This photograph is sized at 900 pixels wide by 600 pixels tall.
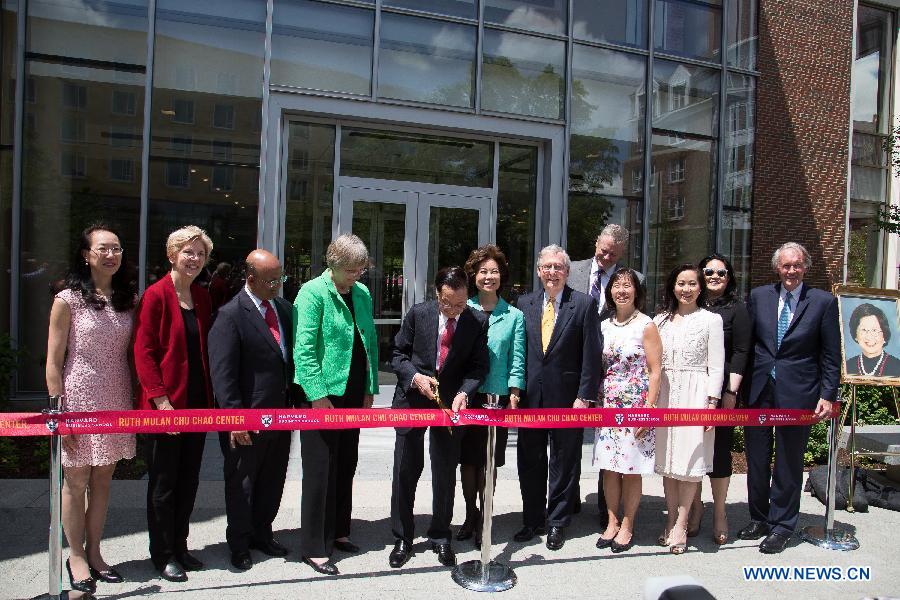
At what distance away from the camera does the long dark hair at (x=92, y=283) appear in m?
3.81

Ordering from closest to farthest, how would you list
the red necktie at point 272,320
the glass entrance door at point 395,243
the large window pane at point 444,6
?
the red necktie at point 272,320 < the glass entrance door at point 395,243 < the large window pane at point 444,6

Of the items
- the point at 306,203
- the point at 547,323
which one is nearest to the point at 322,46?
the point at 306,203

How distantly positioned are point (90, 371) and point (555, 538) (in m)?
3.02

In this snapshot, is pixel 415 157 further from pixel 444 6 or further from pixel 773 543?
pixel 773 543

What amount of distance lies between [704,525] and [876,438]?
6.44ft

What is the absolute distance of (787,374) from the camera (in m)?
4.94

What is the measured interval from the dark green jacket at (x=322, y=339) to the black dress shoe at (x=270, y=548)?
107 centimetres

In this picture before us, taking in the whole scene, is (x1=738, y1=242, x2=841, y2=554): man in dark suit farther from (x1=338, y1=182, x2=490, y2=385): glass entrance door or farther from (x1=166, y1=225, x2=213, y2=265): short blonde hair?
(x1=338, y1=182, x2=490, y2=385): glass entrance door

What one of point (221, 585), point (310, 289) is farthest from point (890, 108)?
point (221, 585)

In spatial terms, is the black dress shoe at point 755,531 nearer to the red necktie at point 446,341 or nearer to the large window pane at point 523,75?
the red necktie at point 446,341

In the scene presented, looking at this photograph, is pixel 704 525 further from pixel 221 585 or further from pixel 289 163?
pixel 289 163

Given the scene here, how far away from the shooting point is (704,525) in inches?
212

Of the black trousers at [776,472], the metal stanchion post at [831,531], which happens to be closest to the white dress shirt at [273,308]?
the black trousers at [776,472]

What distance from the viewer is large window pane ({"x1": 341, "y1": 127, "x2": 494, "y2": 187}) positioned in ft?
31.0
